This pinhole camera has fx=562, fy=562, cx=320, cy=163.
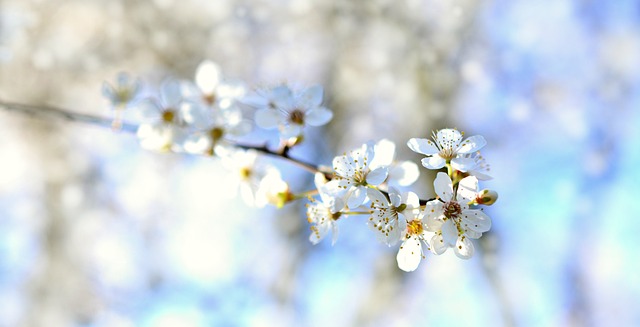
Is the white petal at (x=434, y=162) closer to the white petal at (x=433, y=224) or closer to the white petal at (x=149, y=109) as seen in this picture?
the white petal at (x=433, y=224)

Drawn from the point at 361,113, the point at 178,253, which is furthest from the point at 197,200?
the point at 361,113

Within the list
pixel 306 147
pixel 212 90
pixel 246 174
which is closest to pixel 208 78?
pixel 212 90

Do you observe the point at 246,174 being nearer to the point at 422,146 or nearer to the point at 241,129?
the point at 241,129

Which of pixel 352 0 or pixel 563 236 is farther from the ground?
pixel 352 0

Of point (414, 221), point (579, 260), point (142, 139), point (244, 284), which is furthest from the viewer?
point (244, 284)

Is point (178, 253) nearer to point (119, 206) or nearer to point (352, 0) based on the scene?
point (119, 206)

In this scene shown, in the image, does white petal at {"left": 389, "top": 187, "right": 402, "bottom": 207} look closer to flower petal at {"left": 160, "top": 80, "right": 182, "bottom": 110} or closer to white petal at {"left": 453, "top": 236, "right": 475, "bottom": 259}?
white petal at {"left": 453, "top": 236, "right": 475, "bottom": 259}
